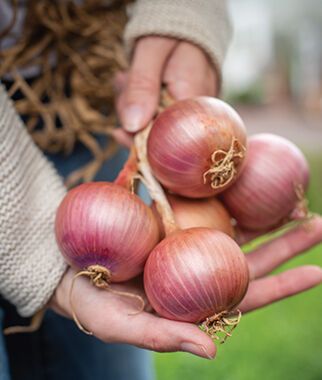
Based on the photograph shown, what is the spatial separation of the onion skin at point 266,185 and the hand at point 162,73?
0.67 feet

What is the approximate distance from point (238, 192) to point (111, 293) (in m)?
0.28

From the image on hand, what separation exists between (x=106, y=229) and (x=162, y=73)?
1.44 feet

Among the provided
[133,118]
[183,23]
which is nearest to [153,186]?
[133,118]

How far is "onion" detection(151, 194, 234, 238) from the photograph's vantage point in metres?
0.63

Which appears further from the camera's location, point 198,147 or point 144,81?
point 144,81

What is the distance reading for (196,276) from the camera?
50cm

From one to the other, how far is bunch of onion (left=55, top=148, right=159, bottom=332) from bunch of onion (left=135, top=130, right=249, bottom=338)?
3cm

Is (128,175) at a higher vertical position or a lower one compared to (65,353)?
higher

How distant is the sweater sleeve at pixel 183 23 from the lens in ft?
2.62

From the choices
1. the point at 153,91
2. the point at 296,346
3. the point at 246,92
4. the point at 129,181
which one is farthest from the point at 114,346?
the point at 246,92

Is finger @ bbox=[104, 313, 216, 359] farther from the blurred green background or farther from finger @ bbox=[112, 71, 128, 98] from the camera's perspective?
the blurred green background

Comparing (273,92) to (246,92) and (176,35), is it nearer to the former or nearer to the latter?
(246,92)

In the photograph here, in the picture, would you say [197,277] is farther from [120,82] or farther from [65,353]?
[120,82]

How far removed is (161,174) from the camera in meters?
0.64
